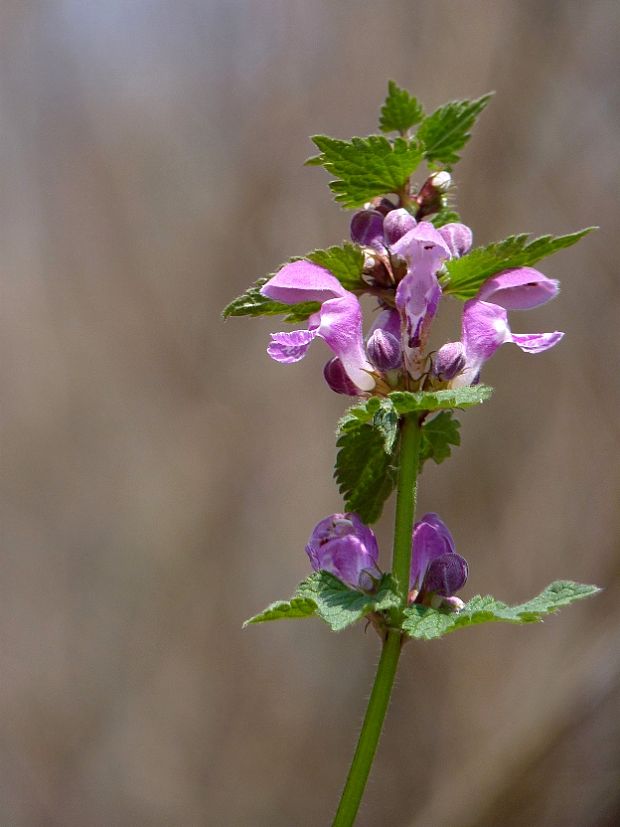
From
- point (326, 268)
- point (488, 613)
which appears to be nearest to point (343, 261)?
point (326, 268)

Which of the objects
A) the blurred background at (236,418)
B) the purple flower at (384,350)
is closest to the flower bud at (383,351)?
the purple flower at (384,350)

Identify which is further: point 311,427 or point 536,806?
point 311,427

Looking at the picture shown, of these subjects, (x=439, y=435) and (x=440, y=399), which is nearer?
(x=440, y=399)

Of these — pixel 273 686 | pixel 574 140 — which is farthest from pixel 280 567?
pixel 574 140

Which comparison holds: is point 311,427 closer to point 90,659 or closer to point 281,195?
point 281,195

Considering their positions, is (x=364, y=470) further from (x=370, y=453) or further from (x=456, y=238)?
(x=456, y=238)

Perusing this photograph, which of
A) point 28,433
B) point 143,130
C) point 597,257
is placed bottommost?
point 28,433

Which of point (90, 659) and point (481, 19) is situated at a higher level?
point (481, 19)
